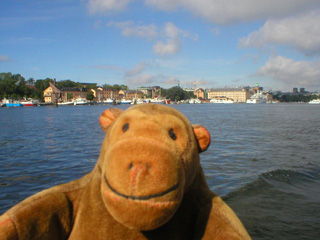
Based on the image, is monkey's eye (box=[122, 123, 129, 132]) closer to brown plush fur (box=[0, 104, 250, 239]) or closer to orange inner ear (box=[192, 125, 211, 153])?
brown plush fur (box=[0, 104, 250, 239])

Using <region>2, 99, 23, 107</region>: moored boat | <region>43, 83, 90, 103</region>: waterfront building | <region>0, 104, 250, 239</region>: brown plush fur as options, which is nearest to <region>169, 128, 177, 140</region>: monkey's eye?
<region>0, 104, 250, 239</region>: brown plush fur

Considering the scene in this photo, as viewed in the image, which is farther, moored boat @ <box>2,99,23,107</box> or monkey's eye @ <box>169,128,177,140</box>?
moored boat @ <box>2,99,23,107</box>

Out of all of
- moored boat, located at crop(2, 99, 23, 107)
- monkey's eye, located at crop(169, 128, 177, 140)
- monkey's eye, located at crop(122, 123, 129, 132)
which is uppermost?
monkey's eye, located at crop(122, 123, 129, 132)

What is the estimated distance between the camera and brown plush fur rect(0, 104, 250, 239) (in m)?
1.68

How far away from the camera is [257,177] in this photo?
8016mm

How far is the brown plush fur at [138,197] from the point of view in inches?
66.1

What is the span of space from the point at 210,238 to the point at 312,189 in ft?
19.0

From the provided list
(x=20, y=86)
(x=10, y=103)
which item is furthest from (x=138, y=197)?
(x=20, y=86)

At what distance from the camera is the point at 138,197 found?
1.66 metres

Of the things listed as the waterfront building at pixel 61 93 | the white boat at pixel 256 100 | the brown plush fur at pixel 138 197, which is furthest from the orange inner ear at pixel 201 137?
the white boat at pixel 256 100

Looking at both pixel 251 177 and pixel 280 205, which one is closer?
pixel 280 205

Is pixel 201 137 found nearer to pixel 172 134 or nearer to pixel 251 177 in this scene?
pixel 172 134

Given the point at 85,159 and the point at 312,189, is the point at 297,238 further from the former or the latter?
the point at 85,159

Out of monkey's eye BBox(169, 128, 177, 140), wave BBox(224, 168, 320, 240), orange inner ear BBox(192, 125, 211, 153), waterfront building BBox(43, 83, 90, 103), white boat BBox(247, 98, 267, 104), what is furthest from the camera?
white boat BBox(247, 98, 267, 104)
